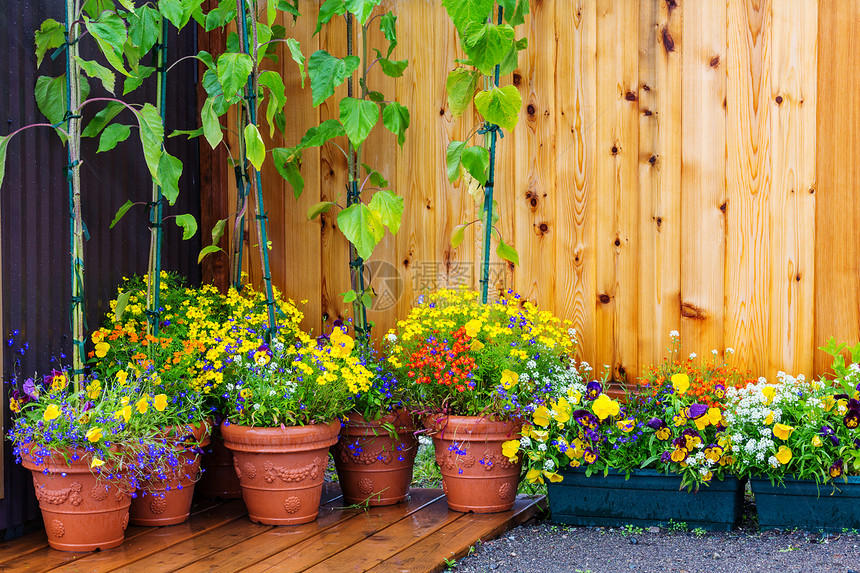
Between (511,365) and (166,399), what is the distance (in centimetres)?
101

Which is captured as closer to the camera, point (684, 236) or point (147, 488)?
point (147, 488)

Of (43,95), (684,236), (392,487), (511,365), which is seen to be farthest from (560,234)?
(43,95)

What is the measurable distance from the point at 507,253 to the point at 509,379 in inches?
20.5

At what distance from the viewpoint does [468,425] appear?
7.73 feet

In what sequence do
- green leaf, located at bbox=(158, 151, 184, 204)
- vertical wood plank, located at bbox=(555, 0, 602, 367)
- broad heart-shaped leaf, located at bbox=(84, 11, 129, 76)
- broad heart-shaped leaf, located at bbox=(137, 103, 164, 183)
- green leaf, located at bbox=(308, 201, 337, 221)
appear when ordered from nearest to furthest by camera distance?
broad heart-shaped leaf, located at bbox=(84, 11, 129, 76) < broad heart-shaped leaf, located at bbox=(137, 103, 164, 183) < green leaf, located at bbox=(158, 151, 184, 204) < vertical wood plank, located at bbox=(555, 0, 602, 367) < green leaf, located at bbox=(308, 201, 337, 221)

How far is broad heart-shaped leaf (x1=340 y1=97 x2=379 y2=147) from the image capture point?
2.56m

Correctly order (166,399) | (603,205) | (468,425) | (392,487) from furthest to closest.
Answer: (603,205) → (392,487) → (468,425) → (166,399)

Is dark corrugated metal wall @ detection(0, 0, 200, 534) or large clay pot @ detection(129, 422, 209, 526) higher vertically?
dark corrugated metal wall @ detection(0, 0, 200, 534)

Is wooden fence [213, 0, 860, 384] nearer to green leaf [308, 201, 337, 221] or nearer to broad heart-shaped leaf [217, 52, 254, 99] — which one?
green leaf [308, 201, 337, 221]

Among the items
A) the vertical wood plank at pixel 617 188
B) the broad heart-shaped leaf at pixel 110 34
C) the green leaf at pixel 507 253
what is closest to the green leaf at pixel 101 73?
the broad heart-shaped leaf at pixel 110 34

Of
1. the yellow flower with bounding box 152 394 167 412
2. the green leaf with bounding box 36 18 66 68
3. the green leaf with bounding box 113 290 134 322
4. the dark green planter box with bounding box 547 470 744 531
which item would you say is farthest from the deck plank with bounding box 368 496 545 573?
the green leaf with bounding box 36 18 66 68

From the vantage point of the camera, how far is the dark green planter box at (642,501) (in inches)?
88.4

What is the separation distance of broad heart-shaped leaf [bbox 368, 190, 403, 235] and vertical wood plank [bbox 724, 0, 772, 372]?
108 centimetres

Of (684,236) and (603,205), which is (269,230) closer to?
(603,205)
